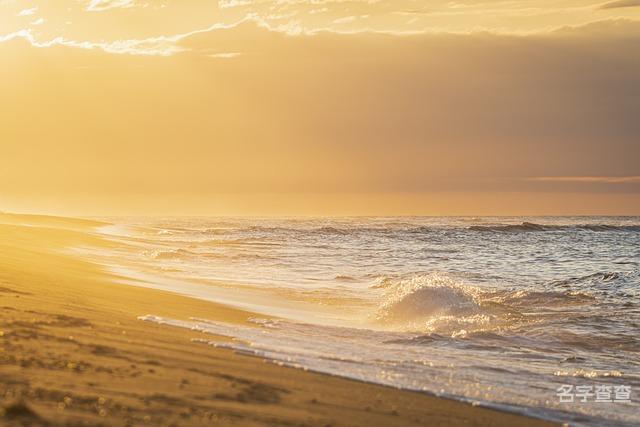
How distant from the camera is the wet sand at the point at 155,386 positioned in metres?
5.07

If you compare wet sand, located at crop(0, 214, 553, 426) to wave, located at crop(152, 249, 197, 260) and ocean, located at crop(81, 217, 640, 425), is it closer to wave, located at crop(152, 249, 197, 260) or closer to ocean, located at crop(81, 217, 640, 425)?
ocean, located at crop(81, 217, 640, 425)

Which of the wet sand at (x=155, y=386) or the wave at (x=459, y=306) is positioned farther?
the wave at (x=459, y=306)

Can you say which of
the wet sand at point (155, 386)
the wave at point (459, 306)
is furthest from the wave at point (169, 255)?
the wet sand at point (155, 386)

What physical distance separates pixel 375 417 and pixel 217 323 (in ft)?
17.6

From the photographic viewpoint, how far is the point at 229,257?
104 ft

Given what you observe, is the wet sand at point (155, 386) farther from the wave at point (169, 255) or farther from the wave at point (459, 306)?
the wave at point (169, 255)

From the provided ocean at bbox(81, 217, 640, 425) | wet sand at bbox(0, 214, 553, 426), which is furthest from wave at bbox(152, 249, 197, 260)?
wet sand at bbox(0, 214, 553, 426)

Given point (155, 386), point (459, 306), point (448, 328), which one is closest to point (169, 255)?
point (459, 306)

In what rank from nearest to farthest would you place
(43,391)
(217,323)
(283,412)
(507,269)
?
1. (43,391)
2. (283,412)
3. (217,323)
4. (507,269)

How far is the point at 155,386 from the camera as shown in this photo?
5801mm

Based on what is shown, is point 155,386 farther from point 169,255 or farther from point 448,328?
point 169,255

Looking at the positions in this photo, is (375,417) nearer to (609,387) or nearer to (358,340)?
(609,387)

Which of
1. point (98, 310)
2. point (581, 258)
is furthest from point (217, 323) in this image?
point (581, 258)

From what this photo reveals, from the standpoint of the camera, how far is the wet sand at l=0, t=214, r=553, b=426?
16.6 feet
